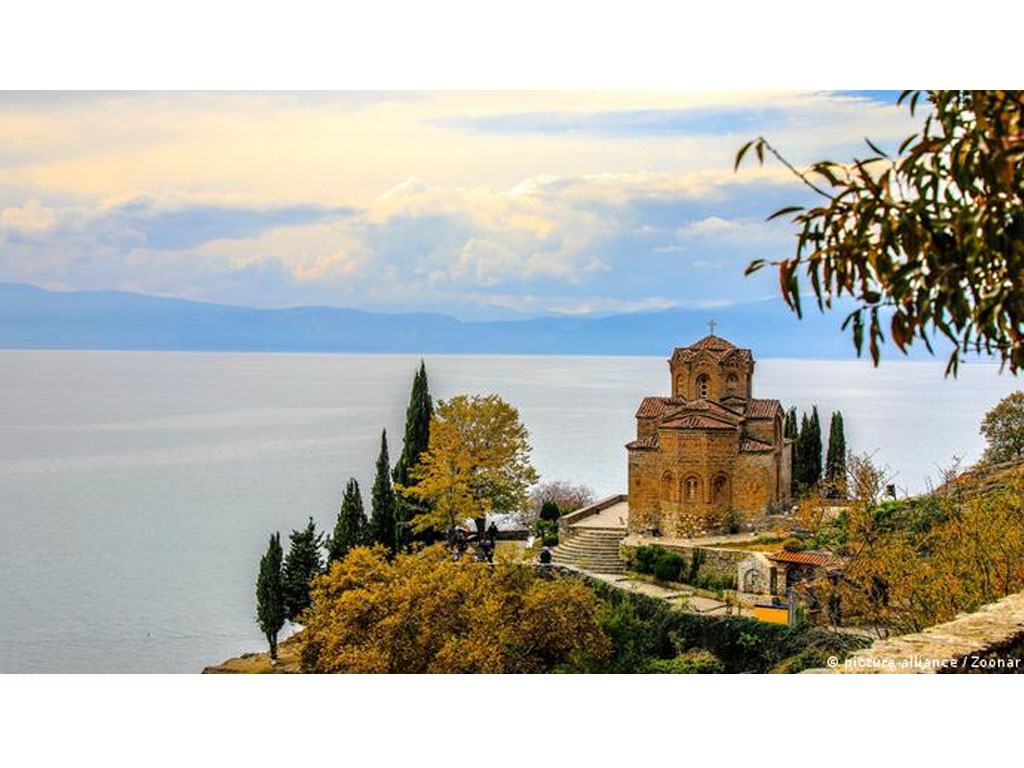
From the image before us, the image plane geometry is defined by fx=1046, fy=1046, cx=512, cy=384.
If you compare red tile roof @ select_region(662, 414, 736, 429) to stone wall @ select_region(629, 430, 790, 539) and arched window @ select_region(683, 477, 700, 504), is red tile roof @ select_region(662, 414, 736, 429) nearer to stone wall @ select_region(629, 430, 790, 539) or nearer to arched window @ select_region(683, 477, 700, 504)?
stone wall @ select_region(629, 430, 790, 539)

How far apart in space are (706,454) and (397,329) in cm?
552

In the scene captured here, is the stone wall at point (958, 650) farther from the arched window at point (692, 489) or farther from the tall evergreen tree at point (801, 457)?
the tall evergreen tree at point (801, 457)

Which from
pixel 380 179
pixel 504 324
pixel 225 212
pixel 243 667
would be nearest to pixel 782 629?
pixel 504 324

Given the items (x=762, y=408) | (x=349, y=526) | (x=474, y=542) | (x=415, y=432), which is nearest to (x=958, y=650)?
(x=349, y=526)

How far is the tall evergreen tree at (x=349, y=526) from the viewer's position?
9.63m

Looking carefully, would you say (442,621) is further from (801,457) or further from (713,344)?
(801,457)

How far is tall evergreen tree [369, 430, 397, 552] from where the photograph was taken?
394 inches

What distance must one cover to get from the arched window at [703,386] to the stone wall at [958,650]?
7.23m

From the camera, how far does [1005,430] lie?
11484mm

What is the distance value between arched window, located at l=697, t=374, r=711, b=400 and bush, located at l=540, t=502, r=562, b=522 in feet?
7.98

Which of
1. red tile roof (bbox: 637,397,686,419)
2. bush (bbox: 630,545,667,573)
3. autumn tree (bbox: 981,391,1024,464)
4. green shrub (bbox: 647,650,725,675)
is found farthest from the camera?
red tile roof (bbox: 637,397,686,419)

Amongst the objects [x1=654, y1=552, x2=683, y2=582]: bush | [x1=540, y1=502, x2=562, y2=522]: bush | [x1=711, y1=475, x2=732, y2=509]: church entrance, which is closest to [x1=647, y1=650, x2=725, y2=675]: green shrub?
[x1=654, y1=552, x2=683, y2=582]: bush

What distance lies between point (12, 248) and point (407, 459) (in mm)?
4373

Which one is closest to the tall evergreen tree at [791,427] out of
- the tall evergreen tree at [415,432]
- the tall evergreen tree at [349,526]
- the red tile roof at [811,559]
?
the red tile roof at [811,559]
